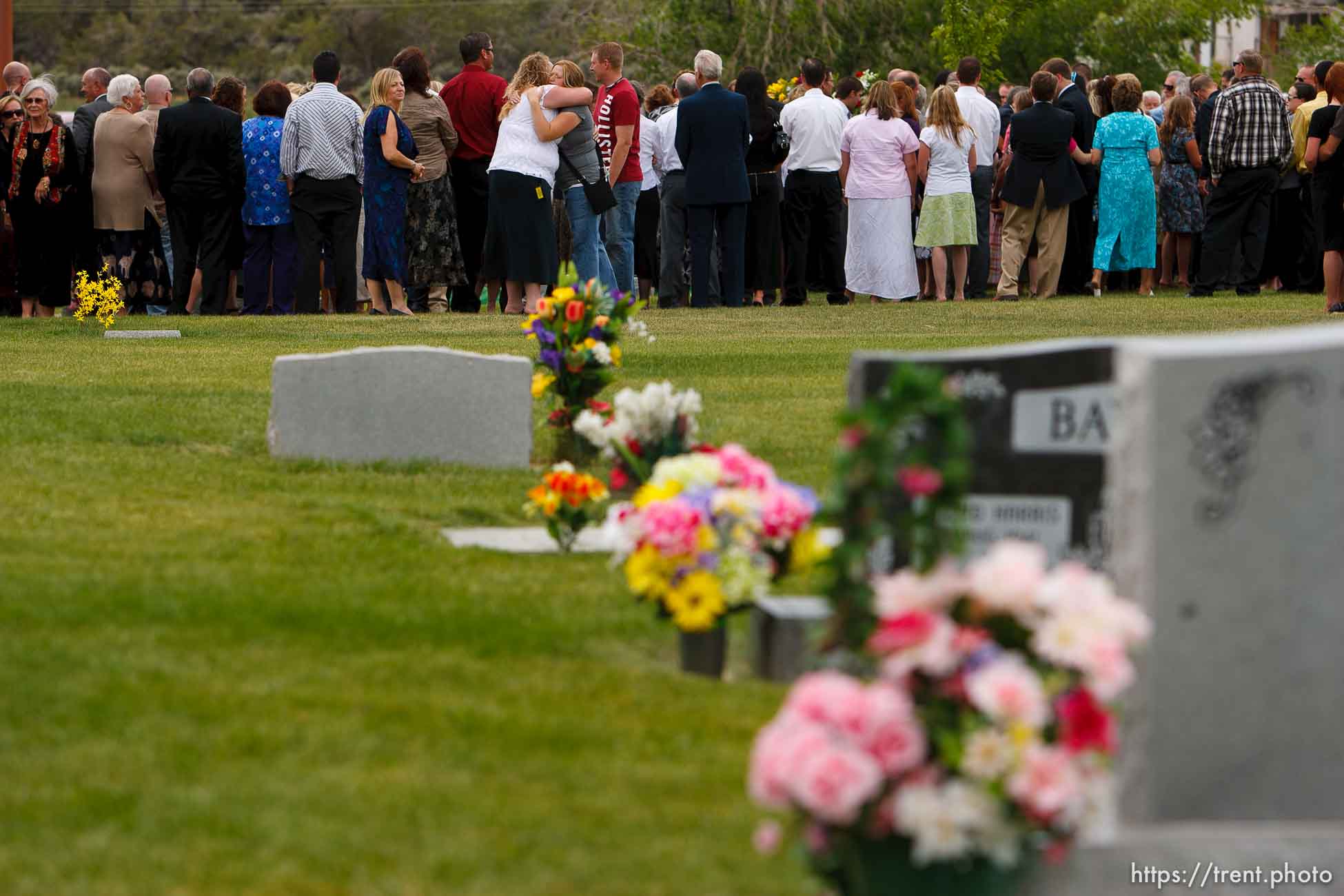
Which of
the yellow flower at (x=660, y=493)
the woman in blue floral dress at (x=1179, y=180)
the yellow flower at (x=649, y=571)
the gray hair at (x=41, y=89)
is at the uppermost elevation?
the gray hair at (x=41, y=89)

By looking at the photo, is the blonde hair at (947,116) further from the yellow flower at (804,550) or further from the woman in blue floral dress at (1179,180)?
the yellow flower at (804,550)

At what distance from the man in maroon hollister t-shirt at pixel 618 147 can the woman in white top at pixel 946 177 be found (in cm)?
314

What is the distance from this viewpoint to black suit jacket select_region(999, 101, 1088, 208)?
21.0 m

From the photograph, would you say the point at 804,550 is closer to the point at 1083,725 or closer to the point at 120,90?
the point at 1083,725

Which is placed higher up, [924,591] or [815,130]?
[815,130]

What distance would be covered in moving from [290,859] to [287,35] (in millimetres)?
75218

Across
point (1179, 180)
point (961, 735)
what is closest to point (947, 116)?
point (1179, 180)

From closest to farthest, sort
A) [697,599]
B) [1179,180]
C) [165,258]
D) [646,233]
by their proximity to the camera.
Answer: [697,599], [165,258], [646,233], [1179,180]

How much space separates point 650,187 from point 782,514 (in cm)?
1578

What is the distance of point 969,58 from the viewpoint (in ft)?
71.4

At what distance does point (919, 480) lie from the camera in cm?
370

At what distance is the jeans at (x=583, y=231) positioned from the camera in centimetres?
1775

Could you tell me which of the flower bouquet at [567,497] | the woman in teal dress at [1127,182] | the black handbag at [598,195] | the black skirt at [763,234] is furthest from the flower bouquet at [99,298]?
the flower bouquet at [567,497]

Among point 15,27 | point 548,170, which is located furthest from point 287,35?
point 548,170
